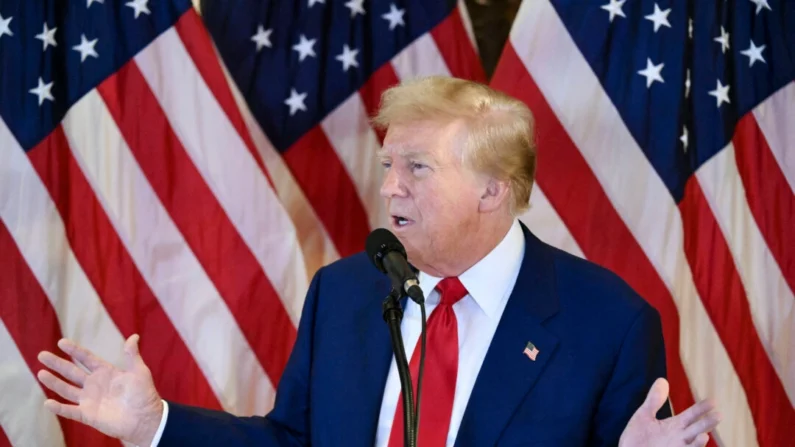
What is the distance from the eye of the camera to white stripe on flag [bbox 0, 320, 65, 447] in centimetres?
280

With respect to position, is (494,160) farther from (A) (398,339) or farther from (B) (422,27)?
(B) (422,27)

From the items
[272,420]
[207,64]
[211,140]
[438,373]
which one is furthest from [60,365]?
[207,64]

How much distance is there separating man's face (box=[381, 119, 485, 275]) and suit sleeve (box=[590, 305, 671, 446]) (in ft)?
1.35

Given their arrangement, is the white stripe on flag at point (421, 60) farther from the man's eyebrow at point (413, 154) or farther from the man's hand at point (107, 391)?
the man's hand at point (107, 391)

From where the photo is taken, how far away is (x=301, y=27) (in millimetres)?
3033

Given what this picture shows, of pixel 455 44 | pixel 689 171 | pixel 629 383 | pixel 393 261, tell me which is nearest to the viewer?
pixel 393 261

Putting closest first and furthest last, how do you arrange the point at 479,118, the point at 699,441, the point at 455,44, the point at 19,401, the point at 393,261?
the point at 393,261 → the point at 699,441 → the point at 479,118 → the point at 19,401 → the point at 455,44

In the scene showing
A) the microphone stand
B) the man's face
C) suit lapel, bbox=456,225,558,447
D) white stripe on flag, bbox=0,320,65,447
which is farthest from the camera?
white stripe on flag, bbox=0,320,65,447

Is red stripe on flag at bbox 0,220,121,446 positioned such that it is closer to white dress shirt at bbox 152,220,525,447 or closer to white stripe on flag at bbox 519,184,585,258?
white dress shirt at bbox 152,220,525,447

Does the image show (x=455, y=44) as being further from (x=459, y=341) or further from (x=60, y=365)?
(x=60, y=365)

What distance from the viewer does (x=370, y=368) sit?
7.01 ft

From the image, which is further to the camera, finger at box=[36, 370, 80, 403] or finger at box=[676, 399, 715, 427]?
finger at box=[36, 370, 80, 403]

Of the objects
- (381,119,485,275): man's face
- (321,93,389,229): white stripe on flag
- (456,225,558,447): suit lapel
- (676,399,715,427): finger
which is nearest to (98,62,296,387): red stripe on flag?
(321,93,389,229): white stripe on flag

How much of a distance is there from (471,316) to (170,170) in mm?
1209
